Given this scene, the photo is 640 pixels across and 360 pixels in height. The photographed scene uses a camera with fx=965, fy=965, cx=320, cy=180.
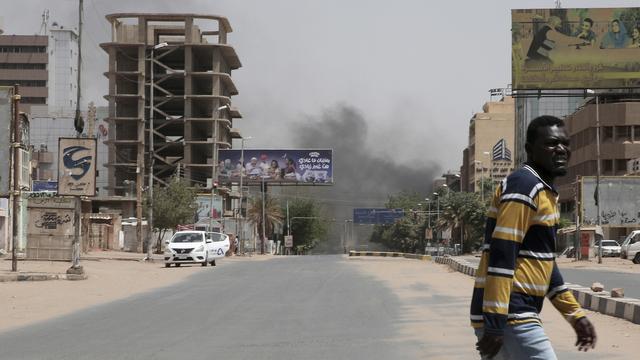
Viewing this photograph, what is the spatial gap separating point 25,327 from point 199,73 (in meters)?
110

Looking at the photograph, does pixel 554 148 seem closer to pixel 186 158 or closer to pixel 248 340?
pixel 248 340

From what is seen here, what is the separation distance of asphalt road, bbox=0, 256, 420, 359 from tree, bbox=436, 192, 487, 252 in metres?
81.4

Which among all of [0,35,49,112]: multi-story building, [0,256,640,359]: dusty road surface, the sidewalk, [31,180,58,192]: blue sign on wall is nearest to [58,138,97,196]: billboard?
the sidewalk

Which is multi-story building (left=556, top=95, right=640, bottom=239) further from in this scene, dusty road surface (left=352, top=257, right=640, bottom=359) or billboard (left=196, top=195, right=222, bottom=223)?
dusty road surface (left=352, top=257, right=640, bottom=359)

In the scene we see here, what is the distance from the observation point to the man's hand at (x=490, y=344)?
464 centimetres

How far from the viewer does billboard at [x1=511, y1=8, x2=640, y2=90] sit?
211 feet

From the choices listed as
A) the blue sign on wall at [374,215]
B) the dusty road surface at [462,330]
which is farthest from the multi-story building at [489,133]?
the dusty road surface at [462,330]

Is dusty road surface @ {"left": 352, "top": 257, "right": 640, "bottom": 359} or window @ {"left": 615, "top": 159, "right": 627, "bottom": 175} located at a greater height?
window @ {"left": 615, "top": 159, "right": 627, "bottom": 175}

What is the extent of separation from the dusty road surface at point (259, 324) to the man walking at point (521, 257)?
614cm

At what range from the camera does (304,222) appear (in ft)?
445

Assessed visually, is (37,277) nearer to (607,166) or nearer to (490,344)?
(490,344)

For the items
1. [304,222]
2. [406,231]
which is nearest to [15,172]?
[304,222]

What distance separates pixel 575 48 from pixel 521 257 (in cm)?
6255

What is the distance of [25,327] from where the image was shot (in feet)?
49.7
